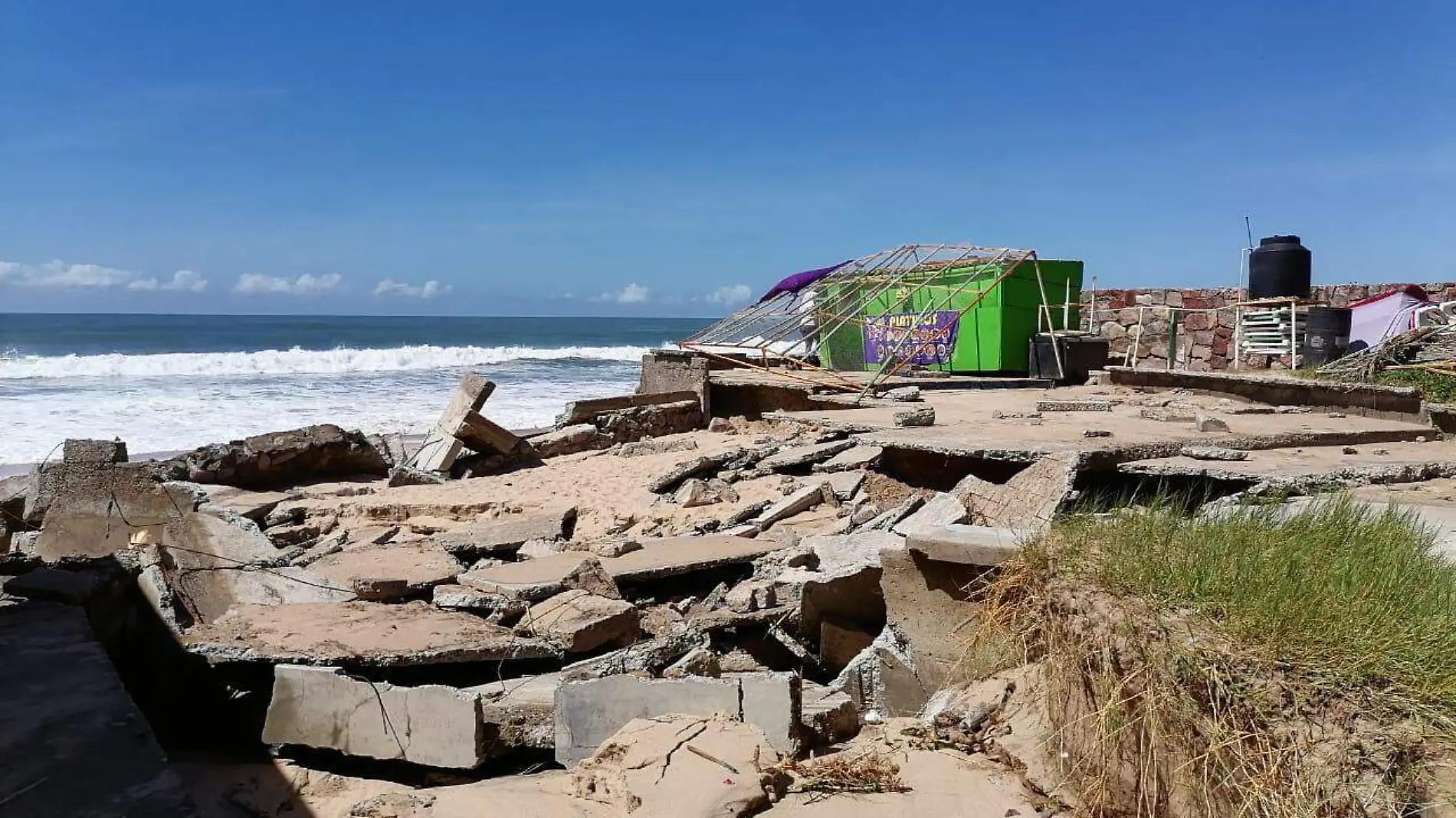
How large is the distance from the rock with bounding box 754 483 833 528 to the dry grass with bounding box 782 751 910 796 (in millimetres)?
4033

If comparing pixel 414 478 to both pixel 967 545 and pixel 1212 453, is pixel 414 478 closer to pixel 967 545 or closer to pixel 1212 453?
pixel 1212 453

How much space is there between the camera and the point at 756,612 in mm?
5516

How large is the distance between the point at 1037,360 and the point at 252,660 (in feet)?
47.3

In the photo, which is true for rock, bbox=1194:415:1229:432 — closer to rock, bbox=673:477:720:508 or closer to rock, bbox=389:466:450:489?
rock, bbox=673:477:720:508

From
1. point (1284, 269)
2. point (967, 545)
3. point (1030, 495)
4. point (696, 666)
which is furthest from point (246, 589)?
point (1284, 269)

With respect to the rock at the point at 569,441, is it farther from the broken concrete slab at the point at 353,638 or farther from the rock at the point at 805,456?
the broken concrete slab at the point at 353,638

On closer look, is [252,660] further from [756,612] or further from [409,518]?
[409,518]

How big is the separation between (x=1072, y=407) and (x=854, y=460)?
3.60 meters

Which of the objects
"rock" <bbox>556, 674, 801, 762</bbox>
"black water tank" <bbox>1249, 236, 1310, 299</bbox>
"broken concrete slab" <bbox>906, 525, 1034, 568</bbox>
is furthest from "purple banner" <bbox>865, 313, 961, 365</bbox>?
"rock" <bbox>556, 674, 801, 762</bbox>

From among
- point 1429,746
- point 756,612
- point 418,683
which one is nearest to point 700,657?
point 756,612

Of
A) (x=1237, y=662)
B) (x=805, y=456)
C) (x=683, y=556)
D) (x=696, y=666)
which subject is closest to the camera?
(x=1237, y=662)

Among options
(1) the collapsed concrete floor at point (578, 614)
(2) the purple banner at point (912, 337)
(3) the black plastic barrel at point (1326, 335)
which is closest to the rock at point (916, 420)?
(1) the collapsed concrete floor at point (578, 614)

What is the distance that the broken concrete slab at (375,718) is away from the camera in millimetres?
3957

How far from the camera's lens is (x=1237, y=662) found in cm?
307
